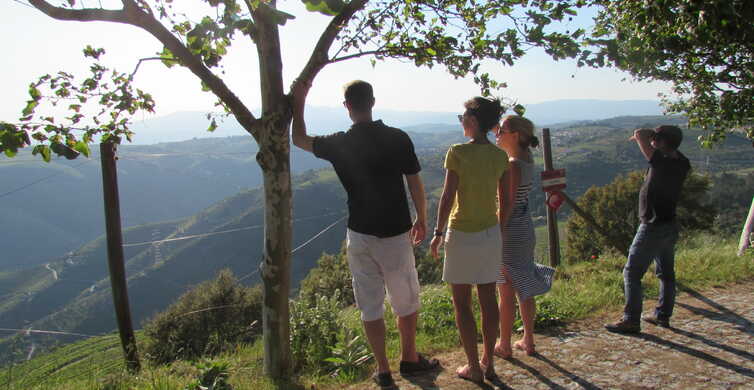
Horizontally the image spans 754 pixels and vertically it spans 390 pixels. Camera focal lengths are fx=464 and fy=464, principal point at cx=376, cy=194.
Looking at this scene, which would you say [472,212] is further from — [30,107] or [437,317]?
[30,107]

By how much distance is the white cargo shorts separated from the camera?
2.89 metres

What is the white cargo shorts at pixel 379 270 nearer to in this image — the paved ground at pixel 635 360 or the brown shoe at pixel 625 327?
the paved ground at pixel 635 360

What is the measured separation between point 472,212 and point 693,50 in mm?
6155

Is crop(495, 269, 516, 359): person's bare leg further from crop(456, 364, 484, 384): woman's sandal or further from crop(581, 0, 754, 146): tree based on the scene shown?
crop(581, 0, 754, 146): tree

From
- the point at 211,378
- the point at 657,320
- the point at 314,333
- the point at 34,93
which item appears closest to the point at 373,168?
the point at 314,333

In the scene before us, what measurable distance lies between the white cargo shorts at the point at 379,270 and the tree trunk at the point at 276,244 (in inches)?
19.9

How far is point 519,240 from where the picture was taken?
11.2 ft

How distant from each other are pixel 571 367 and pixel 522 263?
0.81 m

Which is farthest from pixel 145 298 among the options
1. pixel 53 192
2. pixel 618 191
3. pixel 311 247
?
pixel 53 192

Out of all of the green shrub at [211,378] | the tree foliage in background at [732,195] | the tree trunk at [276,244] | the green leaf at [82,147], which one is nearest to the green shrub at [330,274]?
the tree trunk at [276,244]

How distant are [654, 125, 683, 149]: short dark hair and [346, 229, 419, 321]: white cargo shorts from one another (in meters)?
2.37

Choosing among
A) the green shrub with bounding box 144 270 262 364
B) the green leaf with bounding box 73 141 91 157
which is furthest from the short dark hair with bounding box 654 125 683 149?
the green shrub with bounding box 144 270 262 364

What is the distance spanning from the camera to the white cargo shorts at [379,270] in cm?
289

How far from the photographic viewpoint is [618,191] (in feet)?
102
